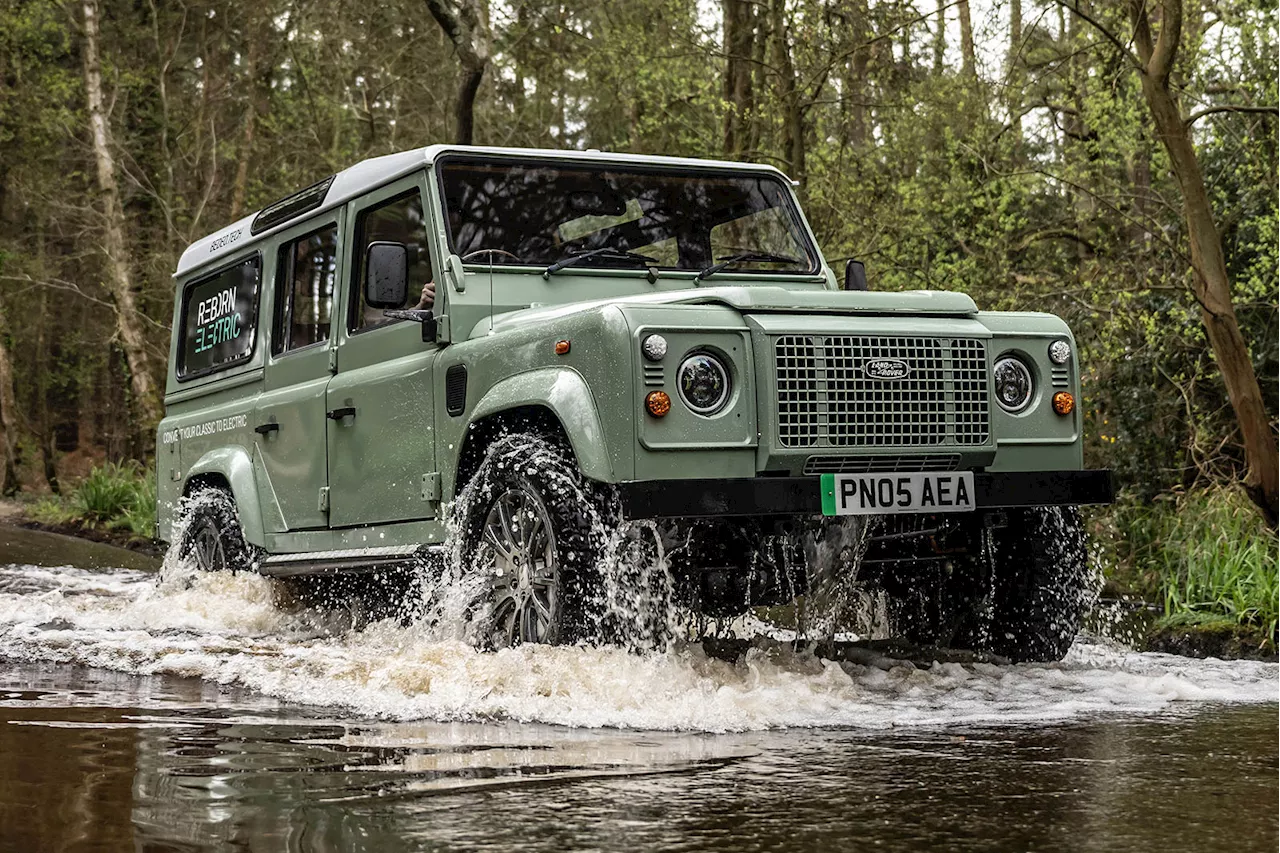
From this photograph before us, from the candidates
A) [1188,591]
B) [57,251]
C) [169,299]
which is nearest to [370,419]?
[1188,591]

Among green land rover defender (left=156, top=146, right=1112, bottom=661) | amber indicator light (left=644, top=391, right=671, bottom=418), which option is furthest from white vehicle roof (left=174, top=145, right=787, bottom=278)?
amber indicator light (left=644, top=391, right=671, bottom=418)

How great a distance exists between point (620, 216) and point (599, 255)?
32cm

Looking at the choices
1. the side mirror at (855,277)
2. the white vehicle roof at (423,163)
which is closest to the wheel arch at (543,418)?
the white vehicle roof at (423,163)

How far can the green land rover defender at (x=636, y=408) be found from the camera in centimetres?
589

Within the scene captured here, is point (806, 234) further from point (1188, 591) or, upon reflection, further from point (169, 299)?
point (169, 299)

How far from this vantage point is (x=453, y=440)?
687cm

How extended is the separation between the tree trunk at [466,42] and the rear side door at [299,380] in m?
7.03

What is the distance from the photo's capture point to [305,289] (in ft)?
28.1

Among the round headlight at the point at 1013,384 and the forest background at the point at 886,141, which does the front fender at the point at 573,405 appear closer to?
the round headlight at the point at 1013,384

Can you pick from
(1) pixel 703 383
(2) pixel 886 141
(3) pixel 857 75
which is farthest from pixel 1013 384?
(3) pixel 857 75

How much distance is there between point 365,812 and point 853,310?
3.15 meters

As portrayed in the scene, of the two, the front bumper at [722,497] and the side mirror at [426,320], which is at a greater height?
the side mirror at [426,320]

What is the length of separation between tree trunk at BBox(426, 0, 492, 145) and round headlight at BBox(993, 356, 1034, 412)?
31.5 feet

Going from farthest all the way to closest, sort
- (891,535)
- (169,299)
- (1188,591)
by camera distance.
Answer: (169,299) → (1188,591) → (891,535)
